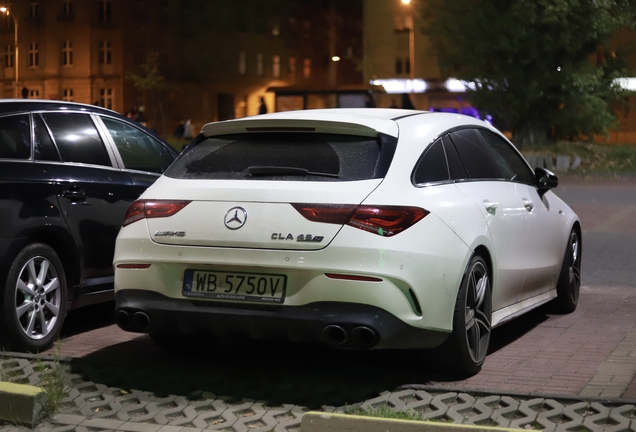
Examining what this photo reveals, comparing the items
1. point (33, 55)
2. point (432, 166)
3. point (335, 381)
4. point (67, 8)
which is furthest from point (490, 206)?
point (33, 55)

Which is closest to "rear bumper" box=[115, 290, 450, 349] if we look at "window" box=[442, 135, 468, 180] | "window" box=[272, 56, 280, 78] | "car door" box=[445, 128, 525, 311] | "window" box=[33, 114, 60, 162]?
"car door" box=[445, 128, 525, 311]

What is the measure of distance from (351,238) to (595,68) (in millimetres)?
30687

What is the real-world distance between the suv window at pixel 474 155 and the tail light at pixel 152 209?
182cm

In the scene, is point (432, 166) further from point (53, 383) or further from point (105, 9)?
point (105, 9)

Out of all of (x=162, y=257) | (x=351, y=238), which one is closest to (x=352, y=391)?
(x=351, y=238)

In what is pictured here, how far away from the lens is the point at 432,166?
20.5 feet

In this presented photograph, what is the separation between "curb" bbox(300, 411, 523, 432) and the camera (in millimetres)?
4730

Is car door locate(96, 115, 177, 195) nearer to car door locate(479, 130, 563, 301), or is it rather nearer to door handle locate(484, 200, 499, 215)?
car door locate(479, 130, 563, 301)

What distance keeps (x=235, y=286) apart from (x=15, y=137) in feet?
7.26

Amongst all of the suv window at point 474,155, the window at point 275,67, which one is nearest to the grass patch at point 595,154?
the suv window at point 474,155

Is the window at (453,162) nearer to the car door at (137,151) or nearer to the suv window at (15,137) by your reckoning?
the car door at (137,151)

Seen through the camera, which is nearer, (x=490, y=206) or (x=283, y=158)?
(x=283, y=158)

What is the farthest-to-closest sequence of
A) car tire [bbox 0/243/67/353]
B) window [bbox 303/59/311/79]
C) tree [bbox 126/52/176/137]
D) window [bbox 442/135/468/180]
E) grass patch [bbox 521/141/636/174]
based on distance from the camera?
1. window [bbox 303/59/311/79]
2. tree [bbox 126/52/176/137]
3. grass patch [bbox 521/141/636/174]
4. car tire [bbox 0/243/67/353]
5. window [bbox 442/135/468/180]

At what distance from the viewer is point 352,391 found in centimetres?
578
